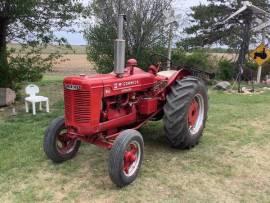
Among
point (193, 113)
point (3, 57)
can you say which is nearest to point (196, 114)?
point (193, 113)

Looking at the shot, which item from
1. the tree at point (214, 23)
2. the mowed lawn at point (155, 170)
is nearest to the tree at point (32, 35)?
the mowed lawn at point (155, 170)

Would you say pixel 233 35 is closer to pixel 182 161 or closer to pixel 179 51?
pixel 179 51

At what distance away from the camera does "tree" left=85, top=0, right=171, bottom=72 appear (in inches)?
466

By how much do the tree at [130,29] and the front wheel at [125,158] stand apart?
289 inches

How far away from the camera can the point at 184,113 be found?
5211mm

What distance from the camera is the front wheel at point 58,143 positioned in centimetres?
490

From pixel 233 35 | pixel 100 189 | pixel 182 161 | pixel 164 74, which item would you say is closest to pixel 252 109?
pixel 164 74

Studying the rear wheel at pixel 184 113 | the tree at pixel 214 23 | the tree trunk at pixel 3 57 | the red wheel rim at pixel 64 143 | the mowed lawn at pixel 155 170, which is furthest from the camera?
the tree at pixel 214 23

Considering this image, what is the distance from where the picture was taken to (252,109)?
28.1 feet

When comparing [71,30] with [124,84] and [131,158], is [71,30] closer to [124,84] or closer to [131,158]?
[124,84]

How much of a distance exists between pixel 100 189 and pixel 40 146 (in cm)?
169

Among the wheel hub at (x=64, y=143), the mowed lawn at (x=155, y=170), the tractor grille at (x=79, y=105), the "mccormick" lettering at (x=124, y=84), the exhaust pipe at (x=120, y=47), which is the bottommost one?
the mowed lawn at (x=155, y=170)

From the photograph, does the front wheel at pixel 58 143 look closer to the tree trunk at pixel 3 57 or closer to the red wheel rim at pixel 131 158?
the red wheel rim at pixel 131 158

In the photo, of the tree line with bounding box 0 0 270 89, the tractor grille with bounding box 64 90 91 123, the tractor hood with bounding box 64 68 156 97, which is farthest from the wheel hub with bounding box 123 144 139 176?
the tree line with bounding box 0 0 270 89
